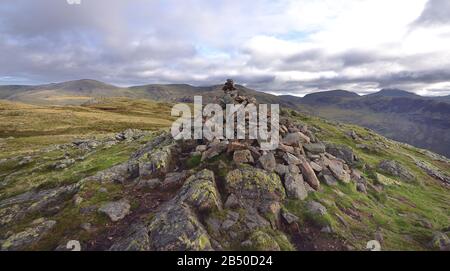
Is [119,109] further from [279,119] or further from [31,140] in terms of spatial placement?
[279,119]

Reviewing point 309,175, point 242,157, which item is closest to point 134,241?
point 242,157

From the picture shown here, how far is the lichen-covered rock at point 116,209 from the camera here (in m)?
22.5

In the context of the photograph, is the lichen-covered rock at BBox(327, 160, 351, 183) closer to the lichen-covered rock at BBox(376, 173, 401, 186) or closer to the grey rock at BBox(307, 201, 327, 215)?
the grey rock at BBox(307, 201, 327, 215)

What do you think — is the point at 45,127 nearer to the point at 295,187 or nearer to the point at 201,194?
the point at 201,194

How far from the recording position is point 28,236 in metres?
21.2

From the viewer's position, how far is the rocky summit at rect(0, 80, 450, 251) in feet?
67.2

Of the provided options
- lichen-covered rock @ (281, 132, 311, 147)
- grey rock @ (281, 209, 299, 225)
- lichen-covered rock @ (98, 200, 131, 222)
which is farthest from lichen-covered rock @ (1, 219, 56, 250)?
lichen-covered rock @ (281, 132, 311, 147)

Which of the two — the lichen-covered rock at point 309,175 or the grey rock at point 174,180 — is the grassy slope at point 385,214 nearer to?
the lichen-covered rock at point 309,175

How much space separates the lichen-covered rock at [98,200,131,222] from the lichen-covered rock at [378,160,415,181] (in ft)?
125

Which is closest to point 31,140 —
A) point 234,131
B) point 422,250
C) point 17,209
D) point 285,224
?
point 17,209

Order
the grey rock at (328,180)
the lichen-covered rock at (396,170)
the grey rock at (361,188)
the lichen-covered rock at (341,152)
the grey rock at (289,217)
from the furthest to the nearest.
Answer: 1. the lichen-covered rock at (396,170)
2. the lichen-covered rock at (341,152)
3. the grey rock at (361,188)
4. the grey rock at (328,180)
5. the grey rock at (289,217)

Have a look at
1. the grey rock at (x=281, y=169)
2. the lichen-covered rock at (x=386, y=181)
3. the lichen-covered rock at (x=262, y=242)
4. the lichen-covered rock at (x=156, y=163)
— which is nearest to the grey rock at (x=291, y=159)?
the grey rock at (x=281, y=169)

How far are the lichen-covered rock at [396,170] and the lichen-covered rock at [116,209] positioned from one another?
1498 inches

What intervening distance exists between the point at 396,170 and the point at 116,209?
39.9 meters
